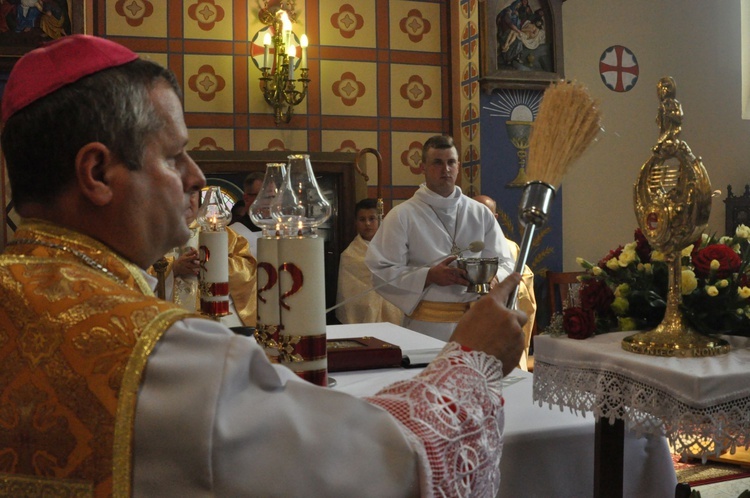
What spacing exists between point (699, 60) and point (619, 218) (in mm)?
2038

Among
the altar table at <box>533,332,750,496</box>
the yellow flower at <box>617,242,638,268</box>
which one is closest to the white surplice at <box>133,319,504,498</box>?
the altar table at <box>533,332,750,496</box>

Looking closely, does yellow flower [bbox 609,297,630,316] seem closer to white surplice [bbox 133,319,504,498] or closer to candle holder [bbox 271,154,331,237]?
candle holder [bbox 271,154,331,237]

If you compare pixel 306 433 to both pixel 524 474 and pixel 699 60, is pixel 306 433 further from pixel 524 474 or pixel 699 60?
pixel 699 60

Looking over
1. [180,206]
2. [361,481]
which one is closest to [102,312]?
[180,206]

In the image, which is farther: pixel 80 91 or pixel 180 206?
pixel 180 206

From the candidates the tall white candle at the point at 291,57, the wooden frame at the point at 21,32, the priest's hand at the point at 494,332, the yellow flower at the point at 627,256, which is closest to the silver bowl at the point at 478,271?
the yellow flower at the point at 627,256

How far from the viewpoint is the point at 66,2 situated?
6.75 metres

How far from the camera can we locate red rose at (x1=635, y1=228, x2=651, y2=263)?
2521 millimetres

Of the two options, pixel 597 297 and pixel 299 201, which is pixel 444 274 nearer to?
pixel 597 297

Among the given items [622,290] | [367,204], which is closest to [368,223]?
[367,204]

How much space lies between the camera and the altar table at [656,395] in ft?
6.19

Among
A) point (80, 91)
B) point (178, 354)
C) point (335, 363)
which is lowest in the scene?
point (335, 363)

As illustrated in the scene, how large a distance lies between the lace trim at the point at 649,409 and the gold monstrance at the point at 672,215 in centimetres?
16

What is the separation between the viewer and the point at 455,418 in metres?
1.13
